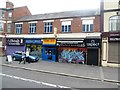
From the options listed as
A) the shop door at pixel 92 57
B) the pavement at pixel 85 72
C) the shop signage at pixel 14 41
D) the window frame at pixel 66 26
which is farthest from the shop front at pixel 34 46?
the shop door at pixel 92 57

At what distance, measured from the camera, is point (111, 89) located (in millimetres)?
10367

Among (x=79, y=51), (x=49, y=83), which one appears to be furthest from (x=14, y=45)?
(x=49, y=83)

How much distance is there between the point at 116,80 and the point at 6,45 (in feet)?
72.1

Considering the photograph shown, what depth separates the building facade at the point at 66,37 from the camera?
22.2m

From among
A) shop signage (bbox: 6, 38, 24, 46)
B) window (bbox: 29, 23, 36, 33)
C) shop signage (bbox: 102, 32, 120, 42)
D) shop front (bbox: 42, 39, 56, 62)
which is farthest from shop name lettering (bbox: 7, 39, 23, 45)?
shop signage (bbox: 102, 32, 120, 42)

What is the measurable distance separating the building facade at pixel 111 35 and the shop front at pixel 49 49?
732 cm

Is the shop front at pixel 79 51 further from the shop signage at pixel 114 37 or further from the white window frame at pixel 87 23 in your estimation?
the white window frame at pixel 87 23

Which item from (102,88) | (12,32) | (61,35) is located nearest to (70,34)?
(61,35)

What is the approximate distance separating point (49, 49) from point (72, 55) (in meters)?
3.84

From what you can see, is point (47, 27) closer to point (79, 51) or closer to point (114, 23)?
point (79, 51)

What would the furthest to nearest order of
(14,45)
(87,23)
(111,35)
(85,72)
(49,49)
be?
1. (14,45)
2. (49,49)
3. (87,23)
4. (111,35)
5. (85,72)

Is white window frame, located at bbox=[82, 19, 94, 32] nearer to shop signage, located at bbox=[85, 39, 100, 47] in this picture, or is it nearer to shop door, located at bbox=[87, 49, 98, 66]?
shop signage, located at bbox=[85, 39, 100, 47]

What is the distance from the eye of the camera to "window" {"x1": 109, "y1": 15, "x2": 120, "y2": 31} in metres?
20.5

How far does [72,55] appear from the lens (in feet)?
77.5
